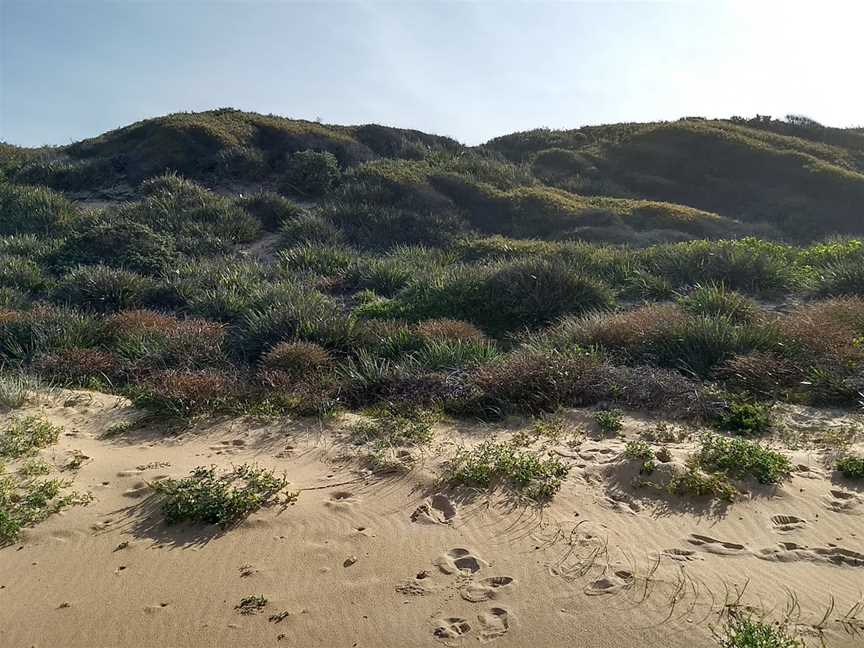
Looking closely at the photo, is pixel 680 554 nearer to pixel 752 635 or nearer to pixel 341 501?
pixel 752 635

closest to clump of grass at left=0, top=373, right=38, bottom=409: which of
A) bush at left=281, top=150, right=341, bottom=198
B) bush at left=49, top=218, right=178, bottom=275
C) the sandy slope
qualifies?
the sandy slope

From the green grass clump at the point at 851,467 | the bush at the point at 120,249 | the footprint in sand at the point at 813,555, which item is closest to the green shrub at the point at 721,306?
the green grass clump at the point at 851,467

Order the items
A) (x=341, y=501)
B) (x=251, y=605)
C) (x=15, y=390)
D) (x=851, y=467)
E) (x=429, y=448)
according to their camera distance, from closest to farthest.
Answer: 1. (x=251, y=605)
2. (x=341, y=501)
3. (x=851, y=467)
4. (x=429, y=448)
5. (x=15, y=390)

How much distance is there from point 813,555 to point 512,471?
5.84 ft

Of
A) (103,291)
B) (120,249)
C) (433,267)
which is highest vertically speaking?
(120,249)

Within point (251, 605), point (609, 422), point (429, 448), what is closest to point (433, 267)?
point (609, 422)

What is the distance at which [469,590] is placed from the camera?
133 inches

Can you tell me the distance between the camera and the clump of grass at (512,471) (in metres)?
4.27

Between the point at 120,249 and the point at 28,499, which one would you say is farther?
the point at 120,249

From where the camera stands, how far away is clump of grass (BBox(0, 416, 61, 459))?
A: 4.88m

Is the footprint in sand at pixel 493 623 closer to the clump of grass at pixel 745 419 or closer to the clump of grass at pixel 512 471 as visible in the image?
the clump of grass at pixel 512 471

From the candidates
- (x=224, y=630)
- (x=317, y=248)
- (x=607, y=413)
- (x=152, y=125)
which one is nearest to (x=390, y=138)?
(x=152, y=125)

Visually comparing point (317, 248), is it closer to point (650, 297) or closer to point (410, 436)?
point (650, 297)

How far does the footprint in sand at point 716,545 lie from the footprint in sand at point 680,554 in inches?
4.3
